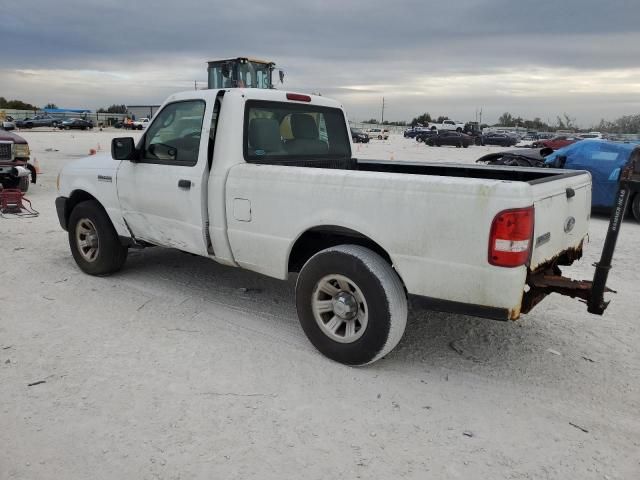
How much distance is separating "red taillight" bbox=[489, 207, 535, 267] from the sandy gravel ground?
0.98 m

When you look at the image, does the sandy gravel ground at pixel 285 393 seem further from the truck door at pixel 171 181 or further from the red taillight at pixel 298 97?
the red taillight at pixel 298 97

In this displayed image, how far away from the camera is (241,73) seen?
23.3 metres

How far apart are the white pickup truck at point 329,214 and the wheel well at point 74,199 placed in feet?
0.65

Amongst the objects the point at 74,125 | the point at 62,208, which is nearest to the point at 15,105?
the point at 74,125

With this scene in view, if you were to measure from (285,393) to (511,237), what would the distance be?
172cm

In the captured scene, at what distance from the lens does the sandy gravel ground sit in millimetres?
2846

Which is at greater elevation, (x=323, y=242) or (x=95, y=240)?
(x=323, y=242)

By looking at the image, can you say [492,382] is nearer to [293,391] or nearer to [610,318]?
[293,391]

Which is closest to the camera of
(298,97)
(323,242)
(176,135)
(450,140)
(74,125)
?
(323,242)

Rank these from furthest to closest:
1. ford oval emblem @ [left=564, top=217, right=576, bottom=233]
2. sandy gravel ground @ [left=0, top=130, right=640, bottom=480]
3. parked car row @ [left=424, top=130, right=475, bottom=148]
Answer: parked car row @ [left=424, top=130, right=475, bottom=148], ford oval emblem @ [left=564, top=217, right=576, bottom=233], sandy gravel ground @ [left=0, top=130, right=640, bottom=480]

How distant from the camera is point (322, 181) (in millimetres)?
3779

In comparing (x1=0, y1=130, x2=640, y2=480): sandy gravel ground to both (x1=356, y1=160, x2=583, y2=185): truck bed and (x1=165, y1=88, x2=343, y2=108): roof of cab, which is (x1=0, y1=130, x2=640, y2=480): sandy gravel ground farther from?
(x1=165, y1=88, x2=343, y2=108): roof of cab

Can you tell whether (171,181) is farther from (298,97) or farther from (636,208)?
(636,208)

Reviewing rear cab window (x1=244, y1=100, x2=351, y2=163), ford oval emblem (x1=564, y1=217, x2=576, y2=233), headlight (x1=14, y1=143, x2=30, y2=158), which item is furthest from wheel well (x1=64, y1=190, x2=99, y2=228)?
headlight (x1=14, y1=143, x2=30, y2=158)
